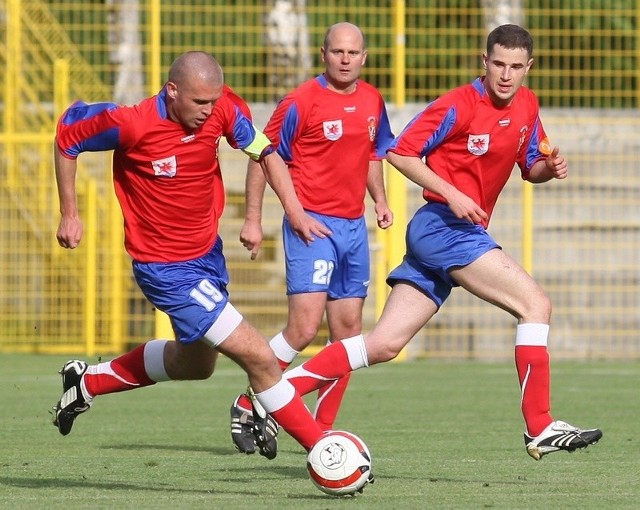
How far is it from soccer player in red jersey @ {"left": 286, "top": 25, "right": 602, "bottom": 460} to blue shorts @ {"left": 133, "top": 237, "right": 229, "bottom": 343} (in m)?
0.76

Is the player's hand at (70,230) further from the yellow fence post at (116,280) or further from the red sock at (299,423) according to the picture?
the yellow fence post at (116,280)

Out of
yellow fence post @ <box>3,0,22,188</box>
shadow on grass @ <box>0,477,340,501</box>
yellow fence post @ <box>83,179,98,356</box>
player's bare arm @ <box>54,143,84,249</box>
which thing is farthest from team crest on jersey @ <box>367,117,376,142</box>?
yellow fence post @ <box>3,0,22,188</box>

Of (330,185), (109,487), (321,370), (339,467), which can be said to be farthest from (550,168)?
(109,487)

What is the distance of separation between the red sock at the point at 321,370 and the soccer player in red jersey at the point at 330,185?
0.88 m

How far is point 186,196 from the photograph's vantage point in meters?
6.98

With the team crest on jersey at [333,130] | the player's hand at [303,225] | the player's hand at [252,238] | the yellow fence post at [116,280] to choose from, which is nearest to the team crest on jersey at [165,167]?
the player's hand at [303,225]

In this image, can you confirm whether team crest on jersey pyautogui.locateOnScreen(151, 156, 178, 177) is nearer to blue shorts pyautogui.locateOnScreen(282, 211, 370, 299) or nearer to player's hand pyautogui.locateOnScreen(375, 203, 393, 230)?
blue shorts pyautogui.locateOnScreen(282, 211, 370, 299)

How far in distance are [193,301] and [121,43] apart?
11833mm

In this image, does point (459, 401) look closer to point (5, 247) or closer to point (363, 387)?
point (363, 387)

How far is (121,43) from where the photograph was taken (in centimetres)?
1806

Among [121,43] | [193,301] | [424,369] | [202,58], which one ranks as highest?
[121,43]

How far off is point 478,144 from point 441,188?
1.32ft

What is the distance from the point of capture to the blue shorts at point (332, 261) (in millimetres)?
8406

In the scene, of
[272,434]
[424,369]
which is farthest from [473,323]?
[272,434]
